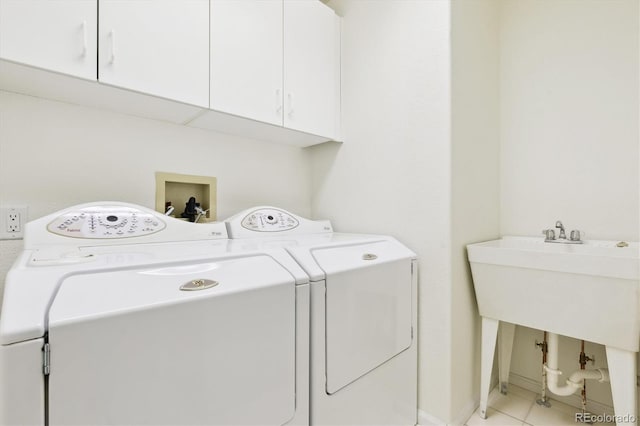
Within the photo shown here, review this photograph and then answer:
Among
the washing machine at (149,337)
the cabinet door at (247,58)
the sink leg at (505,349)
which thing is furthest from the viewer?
the sink leg at (505,349)

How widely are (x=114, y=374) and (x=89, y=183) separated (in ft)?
3.52

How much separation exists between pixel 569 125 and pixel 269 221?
188cm

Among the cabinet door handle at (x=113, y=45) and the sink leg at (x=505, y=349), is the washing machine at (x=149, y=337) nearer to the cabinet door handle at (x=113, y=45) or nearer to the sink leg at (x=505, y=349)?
the cabinet door handle at (x=113, y=45)

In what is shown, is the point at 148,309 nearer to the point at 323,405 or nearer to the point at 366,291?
the point at 323,405

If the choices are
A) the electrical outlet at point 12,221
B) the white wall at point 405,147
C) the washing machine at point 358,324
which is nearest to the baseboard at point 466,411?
the white wall at point 405,147

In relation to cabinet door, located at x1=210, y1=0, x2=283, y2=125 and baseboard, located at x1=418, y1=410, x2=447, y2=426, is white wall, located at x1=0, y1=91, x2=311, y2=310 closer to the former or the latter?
cabinet door, located at x1=210, y1=0, x2=283, y2=125

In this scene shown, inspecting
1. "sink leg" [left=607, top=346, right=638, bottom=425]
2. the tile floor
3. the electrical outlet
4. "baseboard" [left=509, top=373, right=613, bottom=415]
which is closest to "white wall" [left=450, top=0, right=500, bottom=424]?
the tile floor

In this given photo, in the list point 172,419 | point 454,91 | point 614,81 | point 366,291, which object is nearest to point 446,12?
point 454,91

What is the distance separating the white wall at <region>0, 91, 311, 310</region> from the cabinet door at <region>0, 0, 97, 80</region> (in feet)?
1.17

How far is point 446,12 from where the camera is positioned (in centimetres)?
149

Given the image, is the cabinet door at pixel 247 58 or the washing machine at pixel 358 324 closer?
the washing machine at pixel 358 324

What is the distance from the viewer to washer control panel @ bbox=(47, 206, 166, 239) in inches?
44.5

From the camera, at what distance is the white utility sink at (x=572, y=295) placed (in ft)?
3.98

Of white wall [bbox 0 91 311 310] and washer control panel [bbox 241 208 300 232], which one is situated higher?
white wall [bbox 0 91 311 310]
